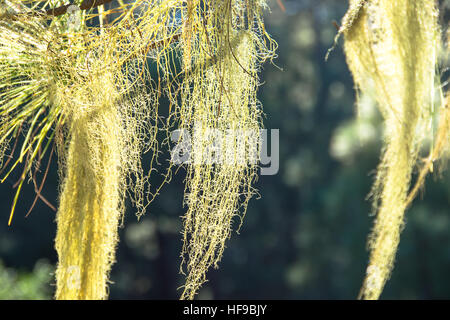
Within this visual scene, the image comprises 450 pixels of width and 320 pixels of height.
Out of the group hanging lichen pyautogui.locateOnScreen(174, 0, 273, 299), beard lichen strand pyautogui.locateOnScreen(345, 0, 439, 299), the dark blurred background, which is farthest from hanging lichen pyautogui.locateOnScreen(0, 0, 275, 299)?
the dark blurred background

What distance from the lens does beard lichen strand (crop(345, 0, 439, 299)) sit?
81cm

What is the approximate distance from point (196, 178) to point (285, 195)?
781 centimetres

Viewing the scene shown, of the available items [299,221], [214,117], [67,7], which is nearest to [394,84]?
[214,117]

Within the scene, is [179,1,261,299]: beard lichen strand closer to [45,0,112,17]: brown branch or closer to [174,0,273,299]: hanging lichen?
[174,0,273,299]: hanging lichen

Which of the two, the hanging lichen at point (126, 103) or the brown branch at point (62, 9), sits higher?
the brown branch at point (62, 9)

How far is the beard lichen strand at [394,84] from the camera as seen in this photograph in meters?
0.81

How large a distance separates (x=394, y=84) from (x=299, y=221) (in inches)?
291

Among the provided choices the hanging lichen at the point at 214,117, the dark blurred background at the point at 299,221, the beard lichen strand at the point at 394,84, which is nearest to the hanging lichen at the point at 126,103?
the hanging lichen at the point at 214,117

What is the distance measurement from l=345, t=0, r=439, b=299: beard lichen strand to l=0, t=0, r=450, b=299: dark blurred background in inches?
163

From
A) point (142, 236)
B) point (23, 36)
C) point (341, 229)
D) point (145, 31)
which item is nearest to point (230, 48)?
point (145, 31)

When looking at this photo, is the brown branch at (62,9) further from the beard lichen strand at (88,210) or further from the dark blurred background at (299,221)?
the dark blurred background at (299,221)

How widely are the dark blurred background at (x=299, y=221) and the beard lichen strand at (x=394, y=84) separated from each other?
414 centimetres

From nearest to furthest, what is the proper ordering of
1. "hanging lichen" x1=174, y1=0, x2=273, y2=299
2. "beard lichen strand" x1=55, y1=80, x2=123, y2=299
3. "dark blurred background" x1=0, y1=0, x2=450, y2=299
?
"hanging lichen" x1=174, y1=0, x2=273, y2=299 → "beard lichen strand" x1=55, y1=80, x2=123, y2=299 → "dark blurred background" x1=0, y1=0, x2=450, y2=299

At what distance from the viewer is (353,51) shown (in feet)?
3.08
